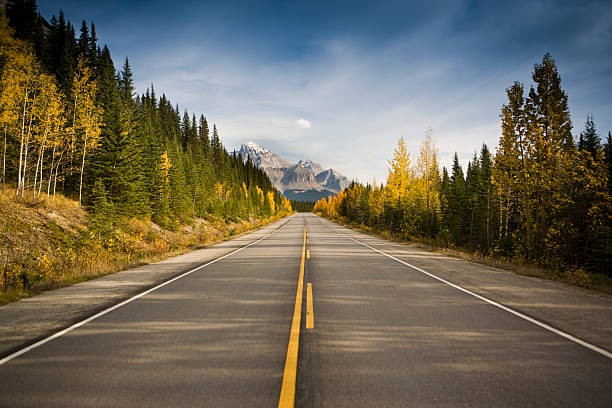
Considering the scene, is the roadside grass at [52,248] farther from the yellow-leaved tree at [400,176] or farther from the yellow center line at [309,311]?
the yellow-leaved tree at [400,176]

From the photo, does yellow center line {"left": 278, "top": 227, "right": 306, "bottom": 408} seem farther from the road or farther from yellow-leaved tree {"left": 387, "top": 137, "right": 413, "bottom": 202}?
yellow-leaved tree {"left": 387, "top": 137, "right": 413, "bottom": 202}

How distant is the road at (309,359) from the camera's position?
289 centimetres

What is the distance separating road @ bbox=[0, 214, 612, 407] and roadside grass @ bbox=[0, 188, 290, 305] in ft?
14.2

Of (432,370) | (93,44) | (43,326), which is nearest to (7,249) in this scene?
(43,326)

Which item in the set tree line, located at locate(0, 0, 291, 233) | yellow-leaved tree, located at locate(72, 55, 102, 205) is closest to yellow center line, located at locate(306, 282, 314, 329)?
tree line, located at locate(0, 0, 291, 233)

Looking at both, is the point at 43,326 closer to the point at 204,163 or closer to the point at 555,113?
the point at 555,113

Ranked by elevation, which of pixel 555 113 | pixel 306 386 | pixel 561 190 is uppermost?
pixel 555 113

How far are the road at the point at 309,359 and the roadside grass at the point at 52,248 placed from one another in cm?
433

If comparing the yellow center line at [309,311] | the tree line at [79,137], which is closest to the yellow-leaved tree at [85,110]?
the tree line at [79,137]

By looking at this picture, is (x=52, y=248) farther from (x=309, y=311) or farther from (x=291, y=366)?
(x=291, y=366)

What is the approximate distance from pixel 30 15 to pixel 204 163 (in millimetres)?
28310

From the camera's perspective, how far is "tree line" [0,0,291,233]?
17.4 metres

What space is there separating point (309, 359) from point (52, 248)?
16331mm

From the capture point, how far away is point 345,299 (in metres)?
6.43
